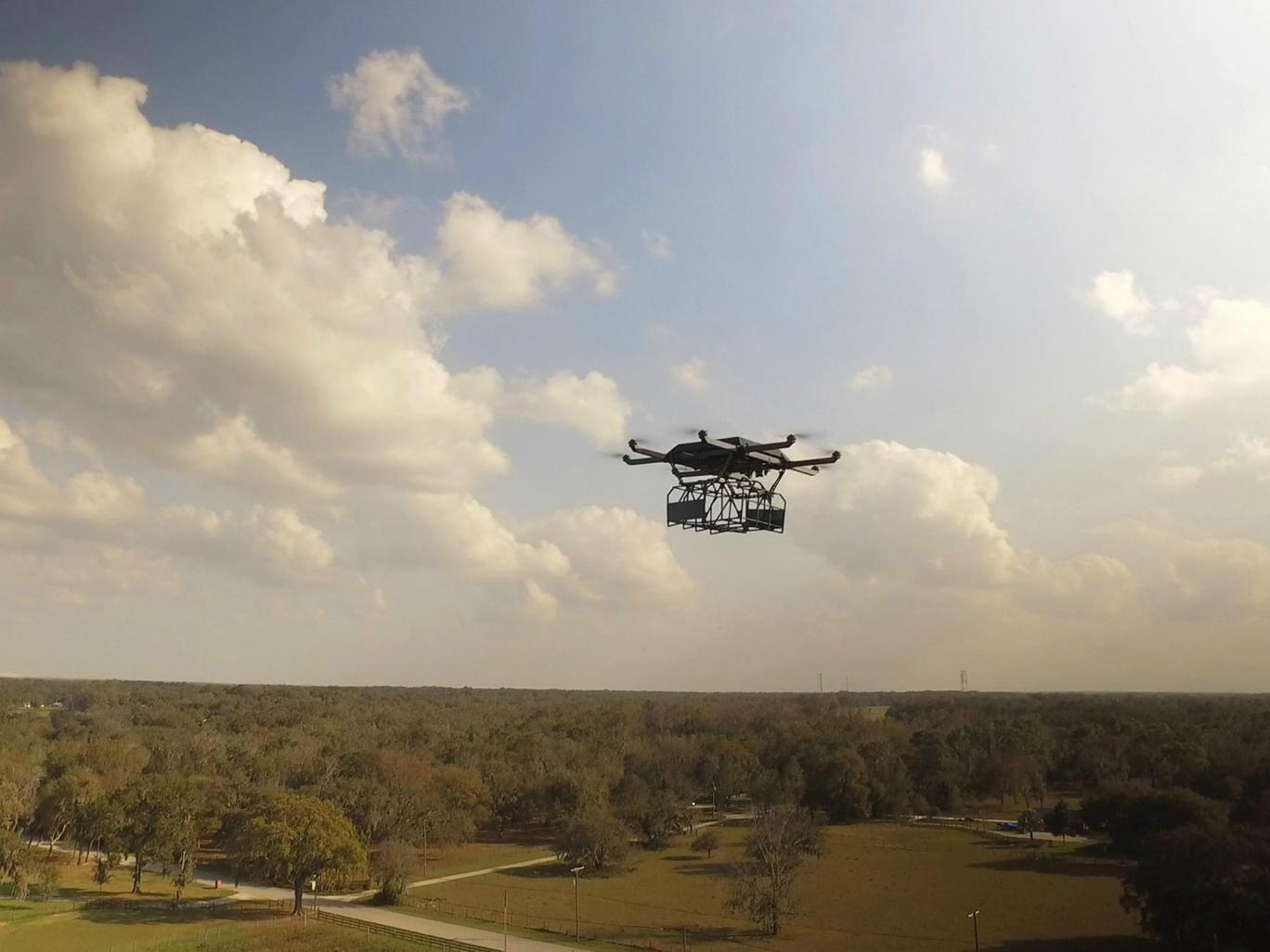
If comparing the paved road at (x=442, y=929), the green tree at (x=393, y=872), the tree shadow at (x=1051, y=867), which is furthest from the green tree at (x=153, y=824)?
the tree shadow at (x=1051, y=867)

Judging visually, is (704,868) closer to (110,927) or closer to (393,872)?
(393,872)

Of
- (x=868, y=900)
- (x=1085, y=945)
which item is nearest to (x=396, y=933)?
(x=868, y=900)

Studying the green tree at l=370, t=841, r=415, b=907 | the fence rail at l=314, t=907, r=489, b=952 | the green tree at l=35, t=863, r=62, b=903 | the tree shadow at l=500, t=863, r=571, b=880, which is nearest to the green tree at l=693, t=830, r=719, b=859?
the tree shadow at l=500, t=863, r=571, b=880

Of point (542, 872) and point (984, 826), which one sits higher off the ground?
point (984, 826)

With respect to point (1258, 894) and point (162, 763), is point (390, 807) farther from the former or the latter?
point (1258, 894)

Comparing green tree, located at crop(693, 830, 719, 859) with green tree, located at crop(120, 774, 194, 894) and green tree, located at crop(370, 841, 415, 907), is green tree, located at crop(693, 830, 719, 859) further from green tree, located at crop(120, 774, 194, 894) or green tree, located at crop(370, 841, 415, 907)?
green tree, located at crop(120, 774, 194, 894)

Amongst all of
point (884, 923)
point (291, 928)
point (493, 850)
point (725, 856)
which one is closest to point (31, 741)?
point (493, 850)

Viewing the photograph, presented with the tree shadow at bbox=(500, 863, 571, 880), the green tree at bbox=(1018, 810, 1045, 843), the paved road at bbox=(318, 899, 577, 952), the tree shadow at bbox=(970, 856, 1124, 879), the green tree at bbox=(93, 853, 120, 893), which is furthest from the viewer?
the green tree at bbox=(1018, 810, 1045, 843)
